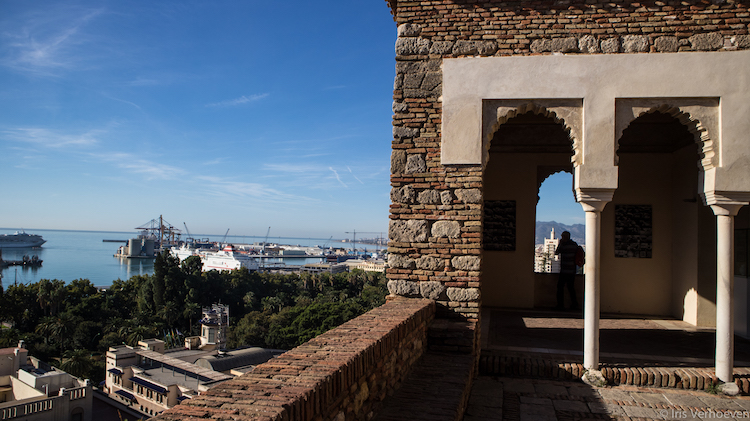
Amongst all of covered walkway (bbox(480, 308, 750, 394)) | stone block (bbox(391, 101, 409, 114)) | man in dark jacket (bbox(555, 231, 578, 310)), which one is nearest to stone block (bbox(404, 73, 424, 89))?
stone block (bbox(391, 101, 409, 114))

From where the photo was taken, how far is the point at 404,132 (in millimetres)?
5133

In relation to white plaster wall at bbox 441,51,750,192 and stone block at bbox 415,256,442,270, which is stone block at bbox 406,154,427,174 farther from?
stone block at bbox 415,256,442,270

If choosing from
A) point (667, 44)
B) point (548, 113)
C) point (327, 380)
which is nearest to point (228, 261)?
point (548, 113)

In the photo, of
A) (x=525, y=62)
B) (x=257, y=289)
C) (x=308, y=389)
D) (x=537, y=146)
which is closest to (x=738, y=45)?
(x=525, y=62)

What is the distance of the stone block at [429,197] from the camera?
503 cm

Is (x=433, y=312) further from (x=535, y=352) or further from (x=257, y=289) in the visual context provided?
(x=257, y=289)

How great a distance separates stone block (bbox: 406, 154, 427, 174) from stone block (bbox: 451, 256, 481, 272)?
103 centimetres

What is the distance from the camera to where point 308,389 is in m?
1.86

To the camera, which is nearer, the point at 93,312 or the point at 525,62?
the point at 525,62

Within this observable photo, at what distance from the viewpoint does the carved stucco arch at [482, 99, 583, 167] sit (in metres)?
4.88

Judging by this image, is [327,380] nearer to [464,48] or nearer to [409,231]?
[409,231]

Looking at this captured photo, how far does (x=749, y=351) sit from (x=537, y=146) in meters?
4.04

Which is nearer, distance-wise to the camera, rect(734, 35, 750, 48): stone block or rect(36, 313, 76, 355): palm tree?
rect(734, 35, 750, 48): stone block

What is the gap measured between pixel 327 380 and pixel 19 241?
16860 cm
